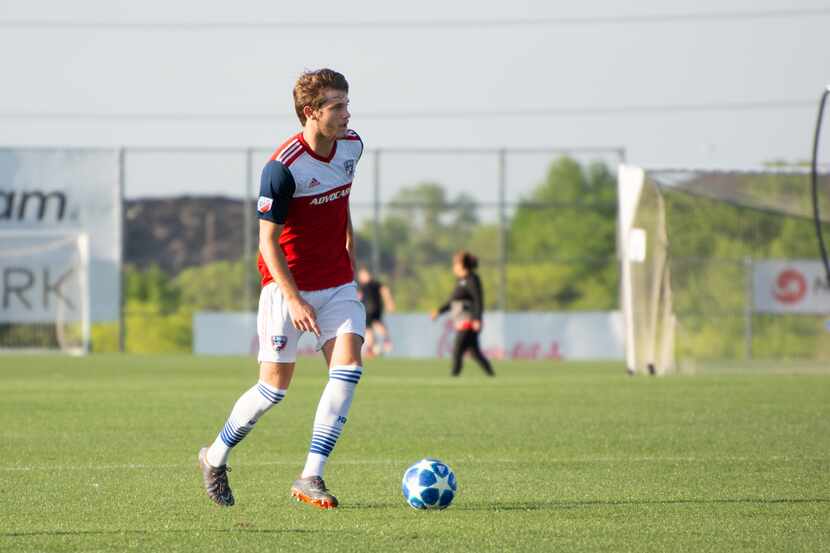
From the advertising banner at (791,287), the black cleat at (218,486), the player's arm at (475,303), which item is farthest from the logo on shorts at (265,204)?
the advertising banner at (791,287)

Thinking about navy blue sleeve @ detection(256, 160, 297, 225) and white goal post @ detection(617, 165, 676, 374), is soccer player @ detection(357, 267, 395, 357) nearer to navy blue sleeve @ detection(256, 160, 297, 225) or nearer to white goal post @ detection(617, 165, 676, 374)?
white goal post @ detection(617, 165, 676, 374)

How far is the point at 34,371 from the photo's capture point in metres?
28.1

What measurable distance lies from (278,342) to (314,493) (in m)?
0.85

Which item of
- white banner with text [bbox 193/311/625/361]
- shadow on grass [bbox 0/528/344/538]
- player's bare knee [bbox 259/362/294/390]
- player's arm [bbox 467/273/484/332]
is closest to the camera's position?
shadow on grass [bbox 0/528/344/538]

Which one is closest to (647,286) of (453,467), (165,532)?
(453,467)

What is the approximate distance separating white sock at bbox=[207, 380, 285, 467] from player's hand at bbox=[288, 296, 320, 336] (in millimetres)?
439

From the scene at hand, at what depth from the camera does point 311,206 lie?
8500mm

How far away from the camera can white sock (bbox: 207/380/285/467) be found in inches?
336

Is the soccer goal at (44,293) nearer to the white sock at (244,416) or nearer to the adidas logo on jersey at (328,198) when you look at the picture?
the white sock at (244,416)

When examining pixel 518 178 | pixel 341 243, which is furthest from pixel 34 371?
pixel 341 243

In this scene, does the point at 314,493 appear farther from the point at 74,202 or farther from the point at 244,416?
the point at 74,202

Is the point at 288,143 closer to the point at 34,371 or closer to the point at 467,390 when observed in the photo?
the point at 467,390

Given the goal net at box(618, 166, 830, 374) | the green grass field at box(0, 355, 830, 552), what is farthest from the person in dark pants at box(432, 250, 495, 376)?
the green grass field at box(0, 355, 830, 552)

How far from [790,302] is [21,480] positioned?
24481mm
